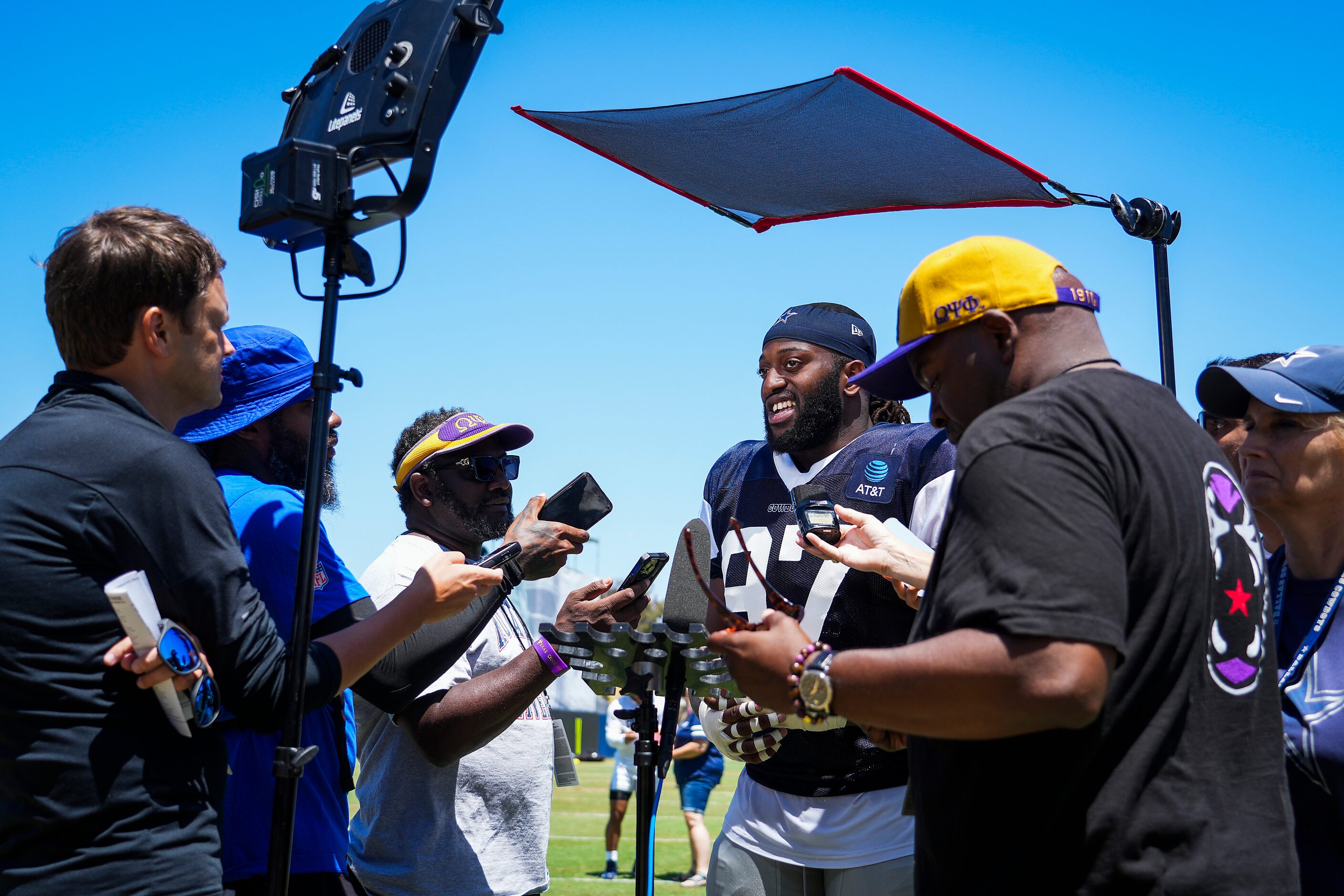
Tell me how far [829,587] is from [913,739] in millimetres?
1555

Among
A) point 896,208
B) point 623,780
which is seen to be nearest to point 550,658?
point 896,208

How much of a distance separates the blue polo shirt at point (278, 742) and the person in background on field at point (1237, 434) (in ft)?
8.44

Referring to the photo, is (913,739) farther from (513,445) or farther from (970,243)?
(513,445)

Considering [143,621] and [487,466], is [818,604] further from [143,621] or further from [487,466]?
[143,621]

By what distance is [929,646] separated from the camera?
1.80 m

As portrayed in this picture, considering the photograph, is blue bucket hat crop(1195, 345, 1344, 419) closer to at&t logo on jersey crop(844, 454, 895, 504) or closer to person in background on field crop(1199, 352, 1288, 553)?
person in background on field crop(1199, 352, 1288, 553)

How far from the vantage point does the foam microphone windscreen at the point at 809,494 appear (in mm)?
3316

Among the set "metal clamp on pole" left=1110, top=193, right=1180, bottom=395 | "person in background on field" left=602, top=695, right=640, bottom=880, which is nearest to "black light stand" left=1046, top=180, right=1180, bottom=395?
"metal clamp on pole" left=1110, top=193, right=1180, bottom=395

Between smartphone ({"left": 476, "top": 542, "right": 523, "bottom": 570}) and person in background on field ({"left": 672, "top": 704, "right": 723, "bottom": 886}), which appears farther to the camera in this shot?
person in background on field ({"left": 672, "top": 704, "right": 723, "bottom": 886})

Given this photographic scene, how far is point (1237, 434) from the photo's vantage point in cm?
415

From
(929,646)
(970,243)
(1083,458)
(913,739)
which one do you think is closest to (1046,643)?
(929,646)

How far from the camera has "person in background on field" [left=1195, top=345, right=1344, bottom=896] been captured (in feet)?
8.82

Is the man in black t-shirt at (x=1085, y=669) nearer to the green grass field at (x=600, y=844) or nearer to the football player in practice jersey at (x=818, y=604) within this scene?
the football player in practice jersey at (x=818, y=604)

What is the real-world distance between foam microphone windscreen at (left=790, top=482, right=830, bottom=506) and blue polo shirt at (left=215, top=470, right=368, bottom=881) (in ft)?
4.28
